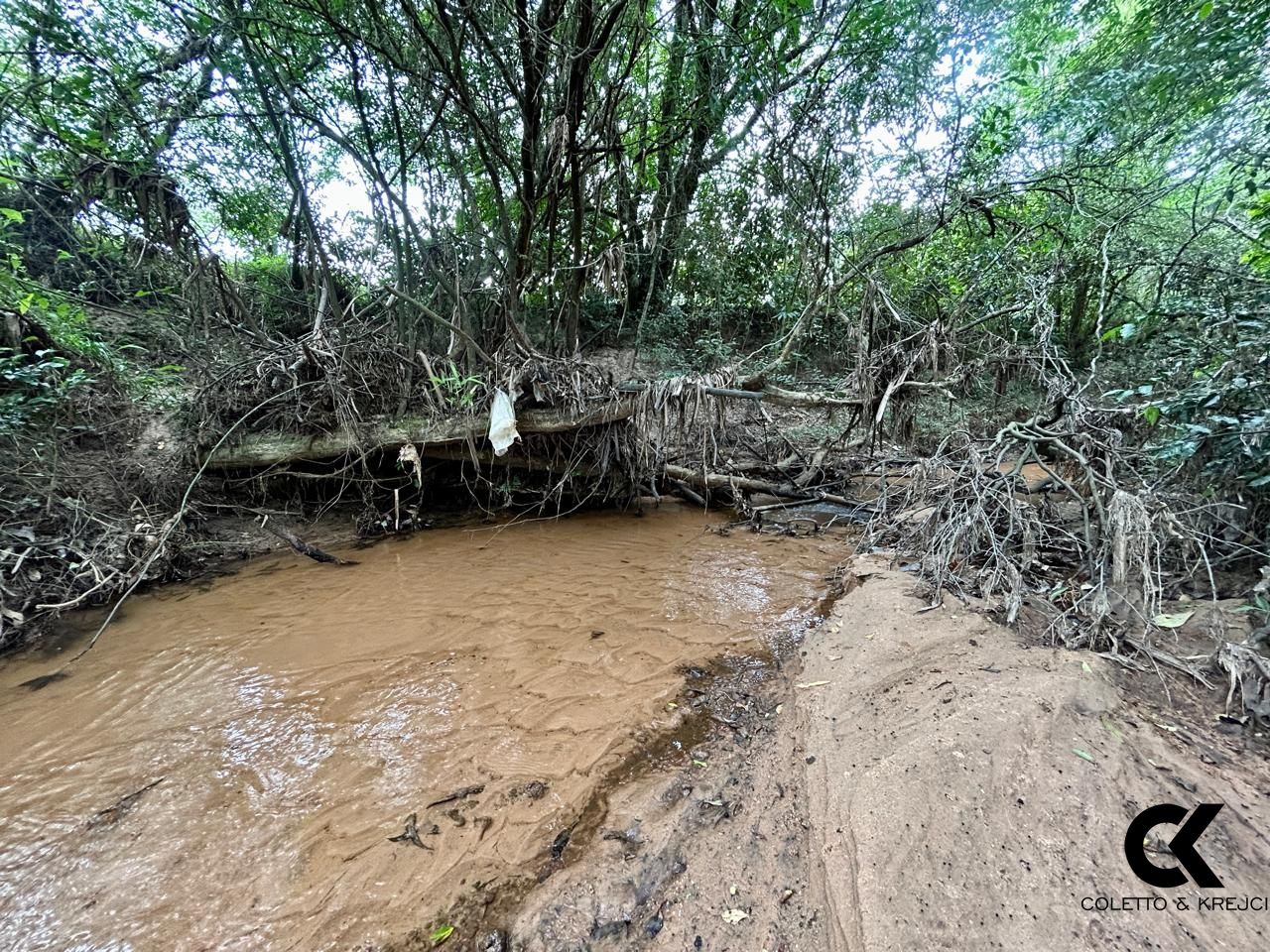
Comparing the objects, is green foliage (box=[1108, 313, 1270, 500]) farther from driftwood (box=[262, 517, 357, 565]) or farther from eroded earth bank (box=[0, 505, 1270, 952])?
driftwood (box=[262, 517, 357, 565])

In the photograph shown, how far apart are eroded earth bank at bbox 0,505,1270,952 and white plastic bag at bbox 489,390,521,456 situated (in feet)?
6.10

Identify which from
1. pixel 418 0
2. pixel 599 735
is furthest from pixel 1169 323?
pixel 418 0

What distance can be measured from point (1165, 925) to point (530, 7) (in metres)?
6.76

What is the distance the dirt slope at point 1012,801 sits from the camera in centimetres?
131

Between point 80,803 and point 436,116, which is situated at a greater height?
point 436,116

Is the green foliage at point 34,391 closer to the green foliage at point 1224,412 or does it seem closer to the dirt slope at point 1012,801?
the dirt slope at point 1012,801

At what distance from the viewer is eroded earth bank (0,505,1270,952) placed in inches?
58.0

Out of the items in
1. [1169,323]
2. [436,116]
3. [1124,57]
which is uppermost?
[1124,57]

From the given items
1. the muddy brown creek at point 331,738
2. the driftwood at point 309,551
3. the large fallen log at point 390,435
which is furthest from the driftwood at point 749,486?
the driftwood at point 309,551

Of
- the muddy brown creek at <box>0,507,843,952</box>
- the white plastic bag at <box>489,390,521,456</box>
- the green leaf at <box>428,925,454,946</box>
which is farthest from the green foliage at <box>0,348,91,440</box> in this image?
the green leaf at <box>428,925,454,946</box>

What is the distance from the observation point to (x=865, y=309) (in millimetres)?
4934

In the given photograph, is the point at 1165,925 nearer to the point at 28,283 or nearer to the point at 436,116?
the point at 436,116

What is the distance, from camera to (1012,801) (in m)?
1.62

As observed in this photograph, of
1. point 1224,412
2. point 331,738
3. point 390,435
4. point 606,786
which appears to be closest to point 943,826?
point 606,786
